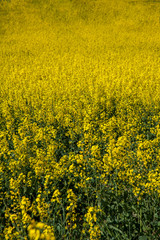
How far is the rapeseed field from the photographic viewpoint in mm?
2877

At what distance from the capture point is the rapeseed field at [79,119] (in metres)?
2.88

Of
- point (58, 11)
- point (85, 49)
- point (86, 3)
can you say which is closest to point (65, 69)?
point (85, 49)

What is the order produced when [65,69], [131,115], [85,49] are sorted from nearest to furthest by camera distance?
1. [131,115]
2. [65,69]
3. [85,49]

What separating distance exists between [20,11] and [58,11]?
18.5 ft

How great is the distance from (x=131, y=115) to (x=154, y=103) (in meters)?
1.54

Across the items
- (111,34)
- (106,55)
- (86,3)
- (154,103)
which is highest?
(86,3)

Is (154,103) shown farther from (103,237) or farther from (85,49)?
(85,49)

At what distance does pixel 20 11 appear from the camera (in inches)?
1129

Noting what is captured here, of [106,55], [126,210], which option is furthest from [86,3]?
[126,210]

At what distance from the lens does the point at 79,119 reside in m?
5.32

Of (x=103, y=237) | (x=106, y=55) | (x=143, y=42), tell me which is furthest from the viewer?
(x=143, y=42)

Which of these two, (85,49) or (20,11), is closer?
(85,49)

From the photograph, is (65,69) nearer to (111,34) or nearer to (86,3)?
(111,34)

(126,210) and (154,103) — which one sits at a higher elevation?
(154,103)
